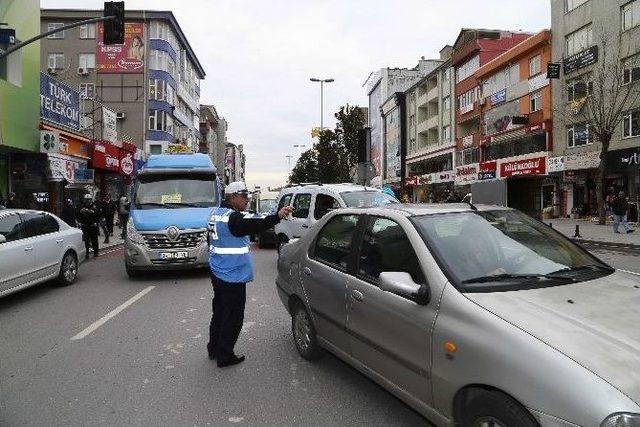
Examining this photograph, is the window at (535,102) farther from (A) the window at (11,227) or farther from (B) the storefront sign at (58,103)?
(A) the window at (11,227)

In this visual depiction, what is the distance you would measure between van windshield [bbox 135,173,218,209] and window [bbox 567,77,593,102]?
26.5 meters

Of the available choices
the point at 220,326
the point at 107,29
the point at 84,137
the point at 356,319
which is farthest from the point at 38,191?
the point at 356,319

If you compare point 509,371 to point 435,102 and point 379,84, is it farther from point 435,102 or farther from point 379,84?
point 379,84

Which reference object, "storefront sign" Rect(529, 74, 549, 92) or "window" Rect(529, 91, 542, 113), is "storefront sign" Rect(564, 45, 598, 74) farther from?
"window" Rect(529, 91, 542, 113)

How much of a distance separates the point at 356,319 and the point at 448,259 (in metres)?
0.91

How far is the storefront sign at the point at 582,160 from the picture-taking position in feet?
96.9

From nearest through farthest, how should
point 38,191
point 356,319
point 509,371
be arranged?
point 509,371 < point 356,319 < point 38,191

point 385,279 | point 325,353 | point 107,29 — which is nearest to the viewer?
point 385,279

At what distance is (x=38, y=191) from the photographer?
21.3 m

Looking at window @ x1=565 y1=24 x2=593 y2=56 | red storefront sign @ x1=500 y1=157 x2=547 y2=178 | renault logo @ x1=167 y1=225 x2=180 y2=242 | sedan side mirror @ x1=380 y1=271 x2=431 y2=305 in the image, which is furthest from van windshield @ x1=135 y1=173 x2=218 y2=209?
red storefront sign @ x1=500 y1=157 x2=547 y2=178

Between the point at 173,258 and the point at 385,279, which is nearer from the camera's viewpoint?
the point at 385,279

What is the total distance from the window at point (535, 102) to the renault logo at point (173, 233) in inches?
1273

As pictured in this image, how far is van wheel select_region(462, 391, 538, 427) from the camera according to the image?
2.39m

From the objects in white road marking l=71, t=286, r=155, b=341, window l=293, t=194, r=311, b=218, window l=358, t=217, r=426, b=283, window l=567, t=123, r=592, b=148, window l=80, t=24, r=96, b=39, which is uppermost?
window l=80, t=24, r=96, b=39
